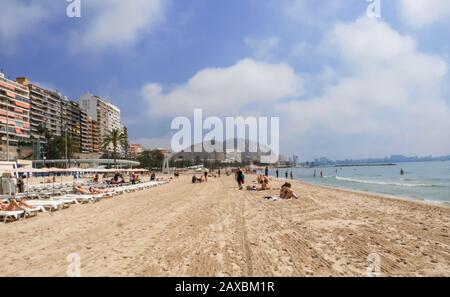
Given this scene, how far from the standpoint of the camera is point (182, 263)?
595cm

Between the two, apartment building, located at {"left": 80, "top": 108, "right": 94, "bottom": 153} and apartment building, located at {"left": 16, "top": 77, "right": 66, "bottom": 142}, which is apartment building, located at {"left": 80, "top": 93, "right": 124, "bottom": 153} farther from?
apartment building, located at {"left": 16, "top": 77, "right": 66, "bottom": 142}

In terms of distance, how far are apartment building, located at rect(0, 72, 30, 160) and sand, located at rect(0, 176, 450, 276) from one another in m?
74.1

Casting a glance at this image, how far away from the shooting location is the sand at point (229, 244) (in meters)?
5.62

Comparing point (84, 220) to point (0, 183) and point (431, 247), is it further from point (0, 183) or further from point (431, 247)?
point (0, 183)

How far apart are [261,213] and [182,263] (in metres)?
6.78

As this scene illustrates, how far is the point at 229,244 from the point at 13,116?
88.5 m

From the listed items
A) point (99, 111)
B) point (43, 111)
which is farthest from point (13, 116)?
point (99, 111)

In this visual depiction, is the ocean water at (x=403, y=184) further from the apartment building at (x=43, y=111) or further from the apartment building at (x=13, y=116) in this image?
the apartment building at (x=43, y=111)

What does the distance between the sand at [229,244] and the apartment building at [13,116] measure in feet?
243

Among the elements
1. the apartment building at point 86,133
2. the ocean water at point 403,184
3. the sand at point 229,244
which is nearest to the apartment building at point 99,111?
the apartment building at point 86,133

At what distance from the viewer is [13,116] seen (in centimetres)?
8050

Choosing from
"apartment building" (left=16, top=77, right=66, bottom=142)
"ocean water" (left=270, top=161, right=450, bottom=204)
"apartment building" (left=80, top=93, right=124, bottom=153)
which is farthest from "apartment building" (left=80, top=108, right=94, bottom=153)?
"ocean water" (left=270, top=161, right=450, bottom=204)

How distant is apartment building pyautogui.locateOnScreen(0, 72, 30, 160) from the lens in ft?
247
